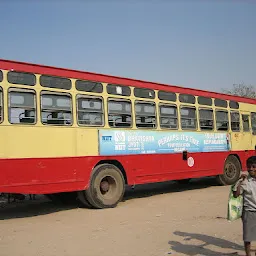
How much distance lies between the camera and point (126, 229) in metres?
7.00

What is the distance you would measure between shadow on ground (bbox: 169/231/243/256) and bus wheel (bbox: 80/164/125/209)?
3.07 metres

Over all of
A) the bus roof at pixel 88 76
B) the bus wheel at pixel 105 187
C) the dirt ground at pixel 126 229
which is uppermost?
the bus roof at pixel 88 76

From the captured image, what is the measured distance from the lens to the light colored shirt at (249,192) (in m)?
4.83

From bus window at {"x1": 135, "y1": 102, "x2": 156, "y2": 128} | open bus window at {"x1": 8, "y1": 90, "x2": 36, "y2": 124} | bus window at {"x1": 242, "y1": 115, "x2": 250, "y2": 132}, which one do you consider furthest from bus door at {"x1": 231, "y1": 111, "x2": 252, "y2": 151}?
open bus window at {"x1": 8, "y1": 90, "x2": 36, "y2": 124}

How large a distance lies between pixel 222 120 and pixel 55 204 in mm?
6162

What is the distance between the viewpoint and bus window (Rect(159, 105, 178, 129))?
35.4 feet

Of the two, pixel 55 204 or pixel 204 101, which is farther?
pixel 204 101

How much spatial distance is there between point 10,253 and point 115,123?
4.58 metres

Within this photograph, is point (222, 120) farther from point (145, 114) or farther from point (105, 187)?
point (105, 187)

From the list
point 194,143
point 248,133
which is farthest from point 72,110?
point 248,133

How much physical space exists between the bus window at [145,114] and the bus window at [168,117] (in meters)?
0.31

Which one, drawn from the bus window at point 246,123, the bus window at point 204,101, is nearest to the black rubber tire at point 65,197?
the bus window at point 204,101

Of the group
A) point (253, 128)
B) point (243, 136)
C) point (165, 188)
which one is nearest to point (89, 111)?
point (165, 188)

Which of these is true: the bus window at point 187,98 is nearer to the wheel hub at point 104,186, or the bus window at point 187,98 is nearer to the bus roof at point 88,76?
the bus roof at point 88,76
